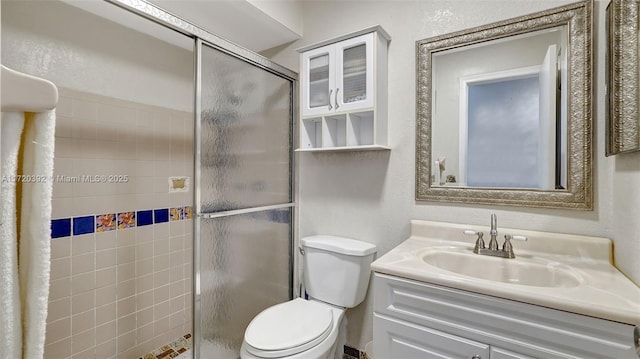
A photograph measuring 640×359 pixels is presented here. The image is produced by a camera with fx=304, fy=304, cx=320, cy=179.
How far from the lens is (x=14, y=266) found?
468mm

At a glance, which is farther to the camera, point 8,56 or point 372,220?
point 372,220

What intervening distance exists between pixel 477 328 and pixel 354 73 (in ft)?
4.34

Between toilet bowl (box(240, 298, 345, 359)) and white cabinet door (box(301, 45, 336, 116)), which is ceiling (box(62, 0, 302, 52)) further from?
toilet bowl (box(240, 298, 345, 359))

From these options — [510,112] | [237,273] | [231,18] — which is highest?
[231,18]

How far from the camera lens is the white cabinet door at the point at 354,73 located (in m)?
1.62

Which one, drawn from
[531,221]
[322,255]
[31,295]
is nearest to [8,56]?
[31,295]

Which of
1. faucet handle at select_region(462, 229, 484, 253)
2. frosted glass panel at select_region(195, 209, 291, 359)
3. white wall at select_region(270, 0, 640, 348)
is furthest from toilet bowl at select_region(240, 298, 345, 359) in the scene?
faucet handle at select_region(462, 229, 484, 253)

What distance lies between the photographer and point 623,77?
3.50ft

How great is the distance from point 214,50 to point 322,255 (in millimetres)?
1224

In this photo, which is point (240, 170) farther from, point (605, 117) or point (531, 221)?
point (605, 117)

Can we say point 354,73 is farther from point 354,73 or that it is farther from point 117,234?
point 117,234

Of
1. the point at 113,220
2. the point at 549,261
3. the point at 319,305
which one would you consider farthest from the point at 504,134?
the point at 113,220

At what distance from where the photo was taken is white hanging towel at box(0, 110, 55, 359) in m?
0.46

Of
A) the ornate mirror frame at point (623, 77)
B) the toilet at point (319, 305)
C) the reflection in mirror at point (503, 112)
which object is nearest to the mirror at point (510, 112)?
the reflection in mirror at point (503, 112)
